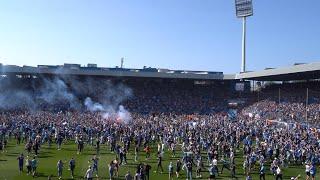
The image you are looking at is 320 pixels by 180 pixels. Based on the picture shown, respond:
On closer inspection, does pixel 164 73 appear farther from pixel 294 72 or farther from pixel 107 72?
pixel 294 72

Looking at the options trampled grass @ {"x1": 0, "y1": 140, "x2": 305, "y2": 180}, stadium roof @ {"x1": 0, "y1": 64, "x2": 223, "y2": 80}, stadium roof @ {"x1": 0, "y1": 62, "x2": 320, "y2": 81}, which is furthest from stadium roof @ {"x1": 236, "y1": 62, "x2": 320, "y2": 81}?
trampled grass @ {"x1": 0, "y1": 140, "x2": 305, "y2": 180}

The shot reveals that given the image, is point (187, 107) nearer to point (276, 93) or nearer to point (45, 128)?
point (276, 93)

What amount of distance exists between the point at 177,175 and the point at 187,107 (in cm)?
4501

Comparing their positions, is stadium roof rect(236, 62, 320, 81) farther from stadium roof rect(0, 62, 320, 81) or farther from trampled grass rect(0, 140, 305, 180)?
trampled grass rect(0, 140, 305, 180)

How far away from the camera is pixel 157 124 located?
43312 millimetres

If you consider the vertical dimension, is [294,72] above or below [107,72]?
below

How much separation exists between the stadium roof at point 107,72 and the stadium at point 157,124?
0.16 meters

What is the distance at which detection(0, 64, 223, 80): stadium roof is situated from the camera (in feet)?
218

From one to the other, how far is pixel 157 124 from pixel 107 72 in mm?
28983

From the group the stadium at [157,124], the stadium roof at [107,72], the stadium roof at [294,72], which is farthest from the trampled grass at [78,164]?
the stadium roof at [107,72]

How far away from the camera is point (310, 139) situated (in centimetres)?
3519

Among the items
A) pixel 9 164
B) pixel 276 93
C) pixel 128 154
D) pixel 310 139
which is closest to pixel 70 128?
pixel 128 154

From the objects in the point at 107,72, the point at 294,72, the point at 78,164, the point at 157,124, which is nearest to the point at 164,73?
the point at 107,72

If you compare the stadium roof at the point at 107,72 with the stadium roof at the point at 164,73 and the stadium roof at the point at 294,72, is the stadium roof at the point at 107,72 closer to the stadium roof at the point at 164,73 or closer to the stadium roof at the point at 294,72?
the stadium roof at the point at 164,73
